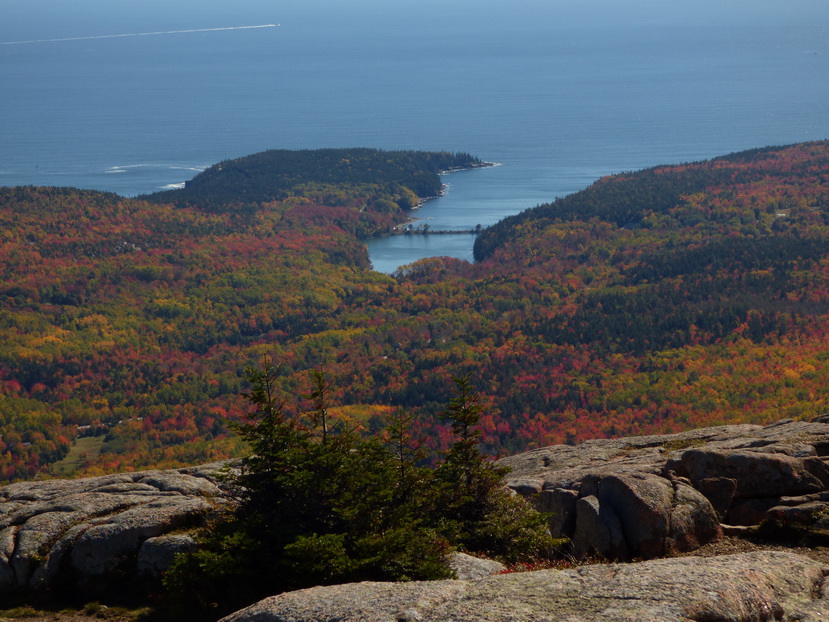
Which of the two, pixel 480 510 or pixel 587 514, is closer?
pixel 587 514

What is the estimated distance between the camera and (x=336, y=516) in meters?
26.0

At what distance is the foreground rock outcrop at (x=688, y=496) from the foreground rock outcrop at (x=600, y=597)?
569 cm


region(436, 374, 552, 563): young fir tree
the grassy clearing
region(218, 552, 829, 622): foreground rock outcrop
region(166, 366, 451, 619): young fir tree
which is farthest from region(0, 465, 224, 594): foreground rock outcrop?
the grassy clearing

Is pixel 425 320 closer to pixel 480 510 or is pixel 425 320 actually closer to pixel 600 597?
pixel 480 510

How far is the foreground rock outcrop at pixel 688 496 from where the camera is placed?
88.4 feet

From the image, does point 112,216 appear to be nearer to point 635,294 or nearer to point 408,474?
point 635,294

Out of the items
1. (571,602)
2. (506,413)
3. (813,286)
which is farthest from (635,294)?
(571,602)

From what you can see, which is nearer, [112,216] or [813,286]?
[813,286]

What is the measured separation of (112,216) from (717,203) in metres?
111

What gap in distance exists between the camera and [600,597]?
63.5 feet

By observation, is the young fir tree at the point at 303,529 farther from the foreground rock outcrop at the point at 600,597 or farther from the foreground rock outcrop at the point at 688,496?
the foreground rock outcrop at the point at 688,496

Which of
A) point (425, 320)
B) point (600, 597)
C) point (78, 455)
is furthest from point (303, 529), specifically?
point (425, 320)

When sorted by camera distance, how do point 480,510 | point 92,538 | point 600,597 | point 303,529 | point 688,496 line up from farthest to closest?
1. point 480,510
2. point 92,538
3. point 688,496
4. point 303,529
5. point 600,597

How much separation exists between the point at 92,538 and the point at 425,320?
11559 centimetres
